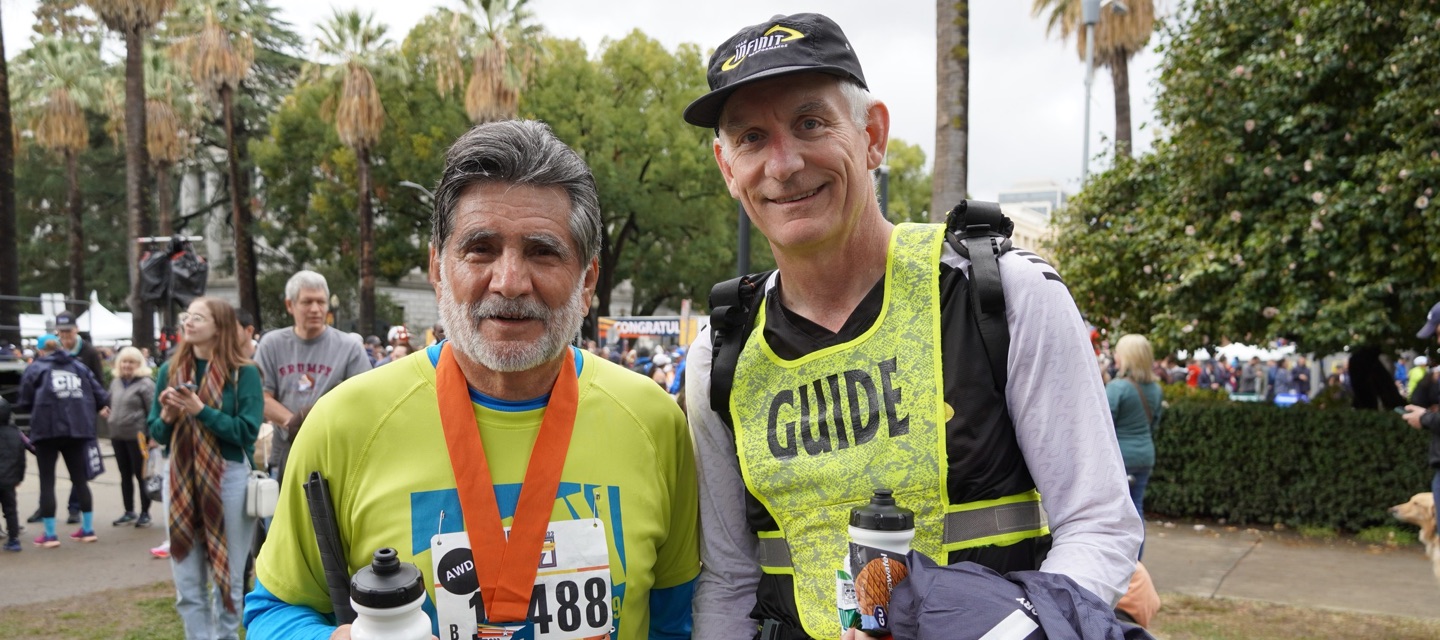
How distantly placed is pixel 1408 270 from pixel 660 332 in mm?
15000

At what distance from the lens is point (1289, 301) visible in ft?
29.3

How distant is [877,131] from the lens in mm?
2225

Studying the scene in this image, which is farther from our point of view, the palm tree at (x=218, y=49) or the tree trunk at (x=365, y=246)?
the tree trunk at (x=365, y=246)

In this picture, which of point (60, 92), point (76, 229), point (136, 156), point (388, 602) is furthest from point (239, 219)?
point (388, 602)

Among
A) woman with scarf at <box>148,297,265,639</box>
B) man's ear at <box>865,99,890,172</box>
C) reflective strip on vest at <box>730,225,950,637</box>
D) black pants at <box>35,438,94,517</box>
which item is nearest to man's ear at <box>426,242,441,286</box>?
reflective strip on vest at <box>730,225,950,637</box>

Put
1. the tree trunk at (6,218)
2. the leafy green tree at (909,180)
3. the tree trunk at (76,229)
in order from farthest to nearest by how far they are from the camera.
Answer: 1. the leafy green tree at (909,180)
2. the tree trunk at (76,229)
3. the tree trunk at (6,218)

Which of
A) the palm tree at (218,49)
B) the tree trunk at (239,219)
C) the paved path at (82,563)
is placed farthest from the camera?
the tree trunk at (239,219)

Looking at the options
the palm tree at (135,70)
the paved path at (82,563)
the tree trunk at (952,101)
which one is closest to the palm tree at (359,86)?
the palm tree at (135,70)

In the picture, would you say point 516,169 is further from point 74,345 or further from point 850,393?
point 74,345

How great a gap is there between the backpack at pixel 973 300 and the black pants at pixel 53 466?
8.95 metres

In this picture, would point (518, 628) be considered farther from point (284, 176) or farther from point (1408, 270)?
point (284, 176)

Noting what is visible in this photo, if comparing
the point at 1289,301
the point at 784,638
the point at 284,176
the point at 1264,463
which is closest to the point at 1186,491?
the point at 1264,463

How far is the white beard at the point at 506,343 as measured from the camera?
6.68 ft

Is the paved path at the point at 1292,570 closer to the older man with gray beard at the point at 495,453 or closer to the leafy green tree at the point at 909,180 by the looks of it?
the older man with gray beard at the point at 495,453
